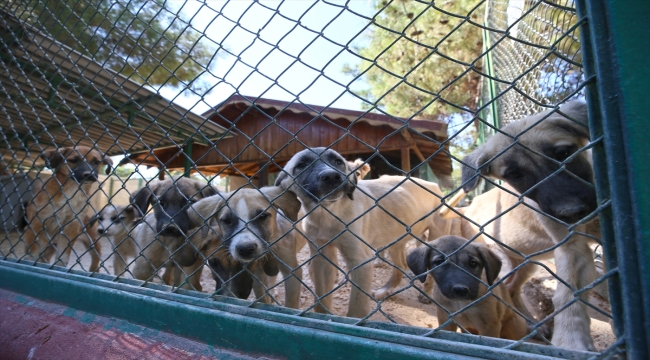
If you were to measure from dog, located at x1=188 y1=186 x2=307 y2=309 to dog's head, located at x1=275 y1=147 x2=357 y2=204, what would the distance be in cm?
17

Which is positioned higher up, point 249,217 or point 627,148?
point 627,148

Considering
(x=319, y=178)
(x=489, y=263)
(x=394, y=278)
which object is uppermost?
(x=489, y=263)

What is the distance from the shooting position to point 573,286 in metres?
1.88

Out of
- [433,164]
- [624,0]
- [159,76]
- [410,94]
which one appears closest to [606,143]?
[624,0]

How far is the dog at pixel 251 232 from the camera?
2.34 meters

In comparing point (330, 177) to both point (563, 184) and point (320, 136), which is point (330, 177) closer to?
point (563, 184)

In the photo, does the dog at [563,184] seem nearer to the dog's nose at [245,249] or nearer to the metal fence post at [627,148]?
the metal fence post at [627,148]

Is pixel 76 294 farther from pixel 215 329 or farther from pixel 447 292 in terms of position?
pixel 447 292

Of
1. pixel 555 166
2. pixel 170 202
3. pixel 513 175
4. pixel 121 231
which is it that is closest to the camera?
pixel 555 166

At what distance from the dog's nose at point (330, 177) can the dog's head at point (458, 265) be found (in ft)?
2.69

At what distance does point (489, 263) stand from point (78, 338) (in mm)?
2624

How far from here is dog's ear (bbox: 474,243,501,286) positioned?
2.53 metres

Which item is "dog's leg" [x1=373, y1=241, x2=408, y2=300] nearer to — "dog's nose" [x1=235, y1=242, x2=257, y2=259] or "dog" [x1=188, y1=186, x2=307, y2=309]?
"dog" [x1=188, y1=186, x2=307, y2=309]

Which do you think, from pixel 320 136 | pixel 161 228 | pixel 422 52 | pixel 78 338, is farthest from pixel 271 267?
pixel 422 52
